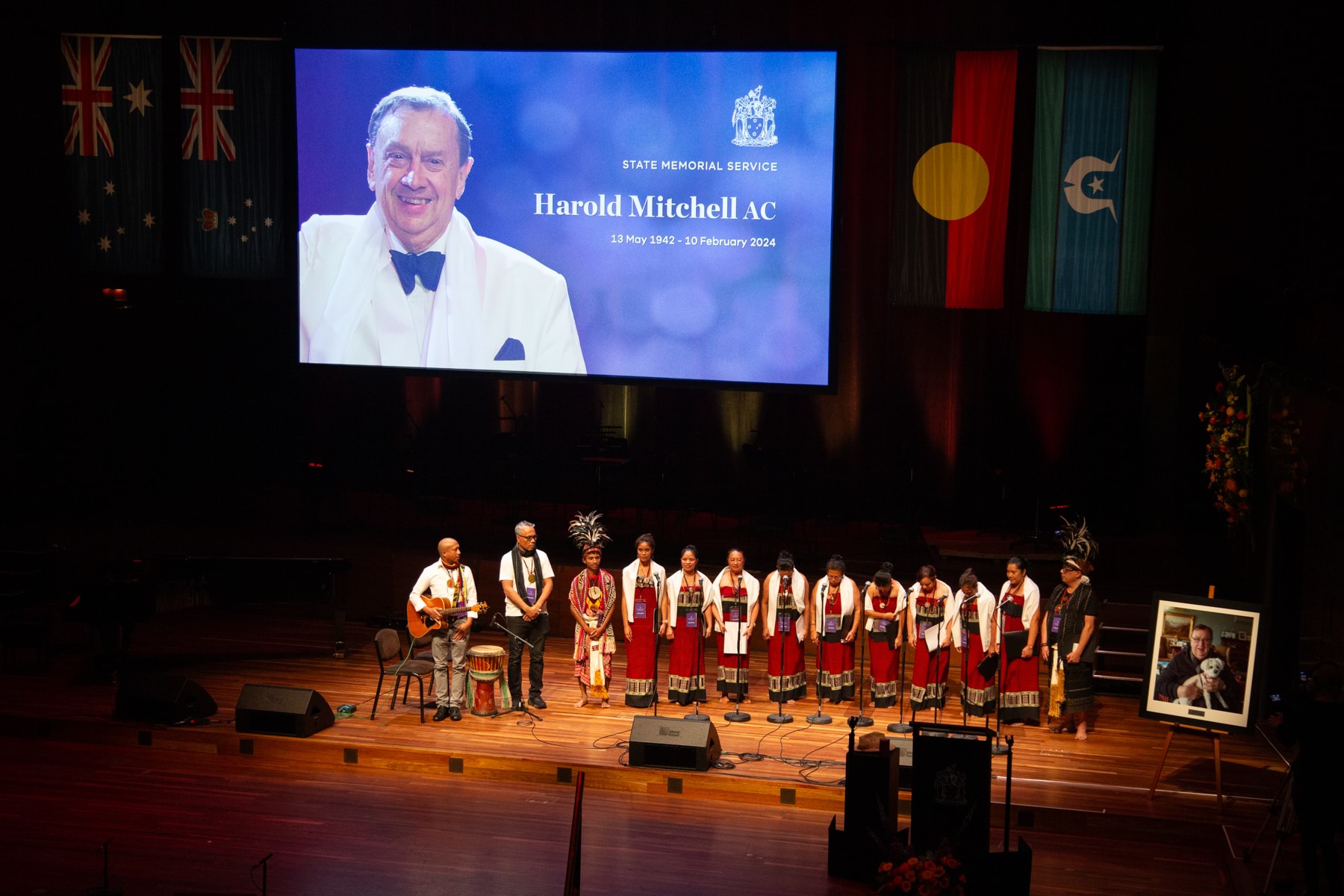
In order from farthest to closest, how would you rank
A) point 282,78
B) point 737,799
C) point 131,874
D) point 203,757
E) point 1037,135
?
→ 1. point 282,78
2. point 1037,135
3. point 203,757
4. point 737,799
5. point 131,874

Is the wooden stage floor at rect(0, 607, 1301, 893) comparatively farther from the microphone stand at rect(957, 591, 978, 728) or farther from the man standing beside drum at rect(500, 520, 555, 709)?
the man standing beside drum at rect(500, 520, 555, 709)

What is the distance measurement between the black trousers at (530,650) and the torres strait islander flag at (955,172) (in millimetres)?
4997

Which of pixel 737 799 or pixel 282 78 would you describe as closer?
pixel 737 799

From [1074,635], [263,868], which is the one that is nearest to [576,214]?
[1074,635]

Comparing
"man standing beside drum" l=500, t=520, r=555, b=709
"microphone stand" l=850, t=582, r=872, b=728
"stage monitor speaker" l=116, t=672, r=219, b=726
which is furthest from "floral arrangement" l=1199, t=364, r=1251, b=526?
"stage monitor speaker" l=116, t=672, r=219, b=726

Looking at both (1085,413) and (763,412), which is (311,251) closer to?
(763,412)

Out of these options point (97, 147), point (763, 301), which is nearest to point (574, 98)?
point (763, 301)

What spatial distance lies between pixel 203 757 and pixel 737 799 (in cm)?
430

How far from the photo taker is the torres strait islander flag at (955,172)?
13.1 metres

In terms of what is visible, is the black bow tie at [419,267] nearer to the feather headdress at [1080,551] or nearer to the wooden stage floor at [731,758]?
the wooden stage floor at [731,758]

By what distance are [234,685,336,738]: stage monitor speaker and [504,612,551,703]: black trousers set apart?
1.56 metres

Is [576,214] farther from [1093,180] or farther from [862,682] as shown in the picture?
[862,682]

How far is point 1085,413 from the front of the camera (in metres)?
15.5

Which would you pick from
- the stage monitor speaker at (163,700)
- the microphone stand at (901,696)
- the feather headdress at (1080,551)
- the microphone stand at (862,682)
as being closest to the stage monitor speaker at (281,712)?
the stage monitor speaker at (163,700)
